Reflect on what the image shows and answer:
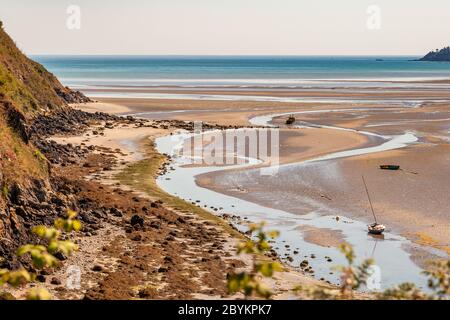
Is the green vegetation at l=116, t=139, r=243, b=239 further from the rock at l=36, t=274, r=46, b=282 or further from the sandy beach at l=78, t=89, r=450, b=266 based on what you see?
the rock at l=36, t=274, r=46, b=282

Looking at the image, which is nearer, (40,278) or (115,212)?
(40,278)

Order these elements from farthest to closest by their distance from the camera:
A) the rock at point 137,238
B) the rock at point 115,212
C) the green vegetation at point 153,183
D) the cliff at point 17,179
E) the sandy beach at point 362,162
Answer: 1. the sandy beach at point 362,162
2. the green vegetation at point 153,183
3. the rock at point 115,212
4. the rock at point 137,238
5. the cliff at point 17,179

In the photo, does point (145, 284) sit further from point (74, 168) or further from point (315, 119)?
point (315, 119)

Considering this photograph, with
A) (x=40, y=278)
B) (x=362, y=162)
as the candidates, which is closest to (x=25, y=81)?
(x=362, y=162)

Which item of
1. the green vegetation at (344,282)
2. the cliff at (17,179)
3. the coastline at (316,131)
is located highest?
the green vegetation at (344,282)

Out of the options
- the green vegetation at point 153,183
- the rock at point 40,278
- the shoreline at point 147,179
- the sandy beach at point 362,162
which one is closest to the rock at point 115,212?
the shoreline at point 147,179

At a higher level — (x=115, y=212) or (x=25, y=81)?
(x=25, y=81)

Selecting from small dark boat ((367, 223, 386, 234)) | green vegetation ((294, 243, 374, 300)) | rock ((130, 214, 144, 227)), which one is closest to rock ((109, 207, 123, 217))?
rock ((130, 214, 144, 227))

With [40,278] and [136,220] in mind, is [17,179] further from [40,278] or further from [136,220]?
[40,278]

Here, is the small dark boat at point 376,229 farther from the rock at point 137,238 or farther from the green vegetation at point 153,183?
the rock at point 137,238
